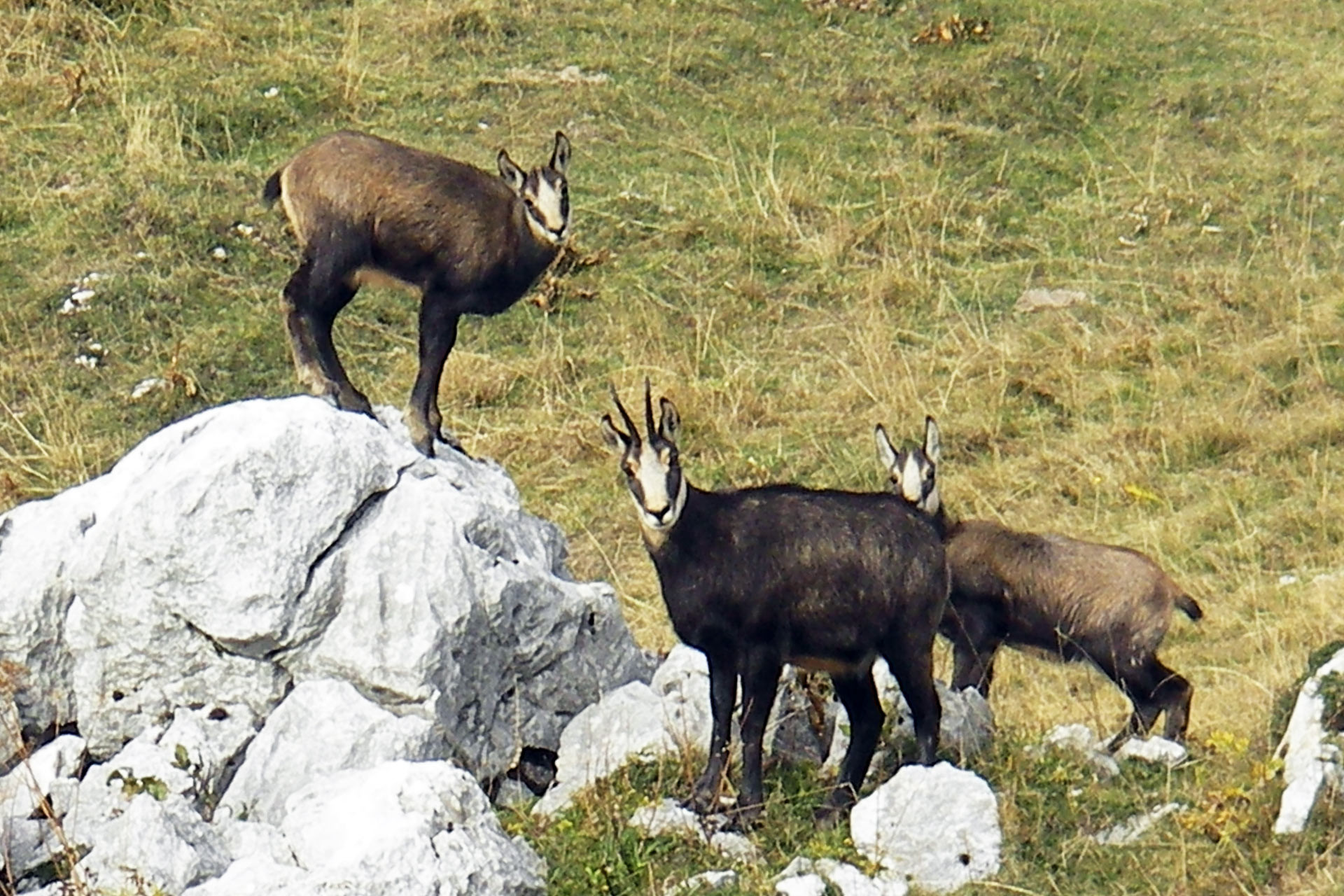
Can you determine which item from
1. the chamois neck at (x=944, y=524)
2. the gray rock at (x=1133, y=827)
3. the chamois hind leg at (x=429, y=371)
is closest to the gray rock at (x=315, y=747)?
the chamois hind leg at (x=429, y=371)

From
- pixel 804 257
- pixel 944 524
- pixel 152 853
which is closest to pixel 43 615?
pixel 152 853

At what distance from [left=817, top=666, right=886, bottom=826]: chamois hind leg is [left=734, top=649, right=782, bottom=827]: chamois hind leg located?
0.29 metres

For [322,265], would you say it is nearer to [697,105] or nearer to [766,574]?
[766,574]

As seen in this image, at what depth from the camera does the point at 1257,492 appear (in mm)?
11555

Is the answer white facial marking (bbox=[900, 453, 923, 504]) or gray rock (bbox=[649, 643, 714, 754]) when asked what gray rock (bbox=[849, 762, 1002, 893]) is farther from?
white facial marking (bbox=[900, 453, 923, 504])

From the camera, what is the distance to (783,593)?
704 cm

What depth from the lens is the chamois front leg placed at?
686 cm

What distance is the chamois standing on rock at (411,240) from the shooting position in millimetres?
8008

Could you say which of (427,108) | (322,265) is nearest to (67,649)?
(322,265)

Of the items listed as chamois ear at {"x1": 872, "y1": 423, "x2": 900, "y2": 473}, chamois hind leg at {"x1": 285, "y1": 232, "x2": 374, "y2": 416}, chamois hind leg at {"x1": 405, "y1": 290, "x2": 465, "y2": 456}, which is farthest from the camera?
chamois ear at {"x1": 872, "y1": 423, "x2": 900, "y2": 473}

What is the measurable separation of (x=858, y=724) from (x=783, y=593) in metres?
0.54

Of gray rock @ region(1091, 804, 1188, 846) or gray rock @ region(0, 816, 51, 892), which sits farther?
gray rock @ region(1091, 804, 1188, 846)

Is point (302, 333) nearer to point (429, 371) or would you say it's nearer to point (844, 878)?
point (429, 371)

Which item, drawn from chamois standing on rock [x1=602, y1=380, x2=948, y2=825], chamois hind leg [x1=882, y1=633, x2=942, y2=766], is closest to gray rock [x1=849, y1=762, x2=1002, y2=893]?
chamois standing on rock [x1=602, y1=380, x2=948, y2=825]
